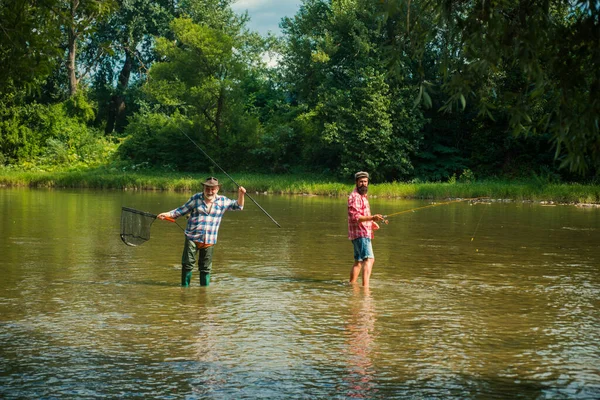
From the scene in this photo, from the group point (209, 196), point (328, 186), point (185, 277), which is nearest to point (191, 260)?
point (185, 277)

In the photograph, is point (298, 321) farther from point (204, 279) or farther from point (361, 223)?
point (204, 279)

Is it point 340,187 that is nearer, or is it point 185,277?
point 185,277

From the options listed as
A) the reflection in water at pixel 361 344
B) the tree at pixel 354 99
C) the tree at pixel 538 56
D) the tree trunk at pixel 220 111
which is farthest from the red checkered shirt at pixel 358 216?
the tree trunk at pixel 220 111

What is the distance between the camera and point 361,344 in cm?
870

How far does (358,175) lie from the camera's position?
12172 millimetres

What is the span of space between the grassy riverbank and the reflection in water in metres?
30.7

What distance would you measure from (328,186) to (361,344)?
131ft

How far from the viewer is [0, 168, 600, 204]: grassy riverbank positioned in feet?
136

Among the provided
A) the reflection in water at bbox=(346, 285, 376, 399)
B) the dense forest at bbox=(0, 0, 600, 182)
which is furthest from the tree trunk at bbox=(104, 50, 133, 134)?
the reflection in water at bbox=(346, 285, 376, 399)

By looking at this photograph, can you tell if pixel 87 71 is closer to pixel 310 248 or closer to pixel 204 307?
pixel 310 248

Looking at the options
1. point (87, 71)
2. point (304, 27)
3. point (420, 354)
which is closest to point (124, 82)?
point (87, 71)

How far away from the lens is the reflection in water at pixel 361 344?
711cm

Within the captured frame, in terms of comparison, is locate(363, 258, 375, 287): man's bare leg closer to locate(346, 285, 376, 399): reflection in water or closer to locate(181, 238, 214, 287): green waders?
locate(346, 285, 376, 399): reflection in water

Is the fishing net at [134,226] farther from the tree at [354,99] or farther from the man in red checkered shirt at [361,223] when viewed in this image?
the tree at [354,99]
